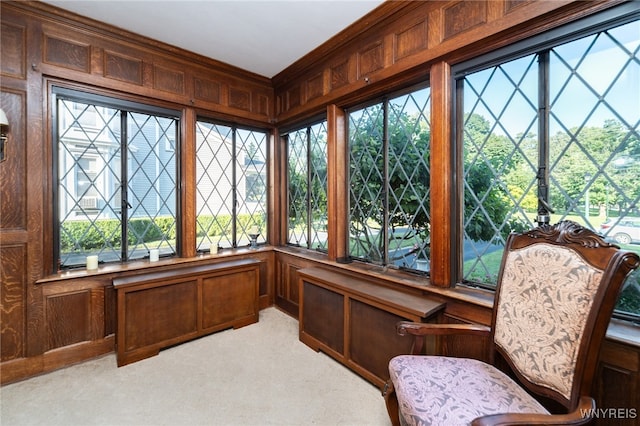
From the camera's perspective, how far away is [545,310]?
3.94 feet

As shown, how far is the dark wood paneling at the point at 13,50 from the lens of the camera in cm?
207

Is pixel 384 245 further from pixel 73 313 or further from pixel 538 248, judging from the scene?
pixel 73 313

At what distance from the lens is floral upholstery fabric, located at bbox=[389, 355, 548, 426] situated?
109 centimetres

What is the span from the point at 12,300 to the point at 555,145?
12.8 ft

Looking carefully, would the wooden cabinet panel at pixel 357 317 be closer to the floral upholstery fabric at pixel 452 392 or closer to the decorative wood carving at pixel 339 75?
the floral upholstery fabric at pixel 452 392

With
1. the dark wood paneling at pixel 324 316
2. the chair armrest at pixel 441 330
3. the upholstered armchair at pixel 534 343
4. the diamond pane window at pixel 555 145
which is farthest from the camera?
the dark wood paneling at pixel 324 316

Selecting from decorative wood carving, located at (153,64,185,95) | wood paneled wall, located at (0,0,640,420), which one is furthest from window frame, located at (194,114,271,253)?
decorative wood carving, located at (153,64,185,95)

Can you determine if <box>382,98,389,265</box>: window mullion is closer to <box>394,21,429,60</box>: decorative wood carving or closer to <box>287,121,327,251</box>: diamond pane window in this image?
<box>394,21,429,60</box>: decorative wood carving

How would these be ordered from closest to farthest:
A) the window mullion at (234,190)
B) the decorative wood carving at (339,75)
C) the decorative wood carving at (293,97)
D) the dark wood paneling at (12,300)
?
the dark wood paneling at (12,300) → the decorative wood carving at (339,75) → the decorative wood carving at (293,97) → the window mullion at (234,190)

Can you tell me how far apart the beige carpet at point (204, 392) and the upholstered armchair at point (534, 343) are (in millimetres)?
576

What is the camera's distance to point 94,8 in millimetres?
2213

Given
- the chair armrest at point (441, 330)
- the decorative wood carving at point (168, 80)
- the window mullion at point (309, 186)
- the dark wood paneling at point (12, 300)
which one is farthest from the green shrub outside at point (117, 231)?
the chair armrest at point (441, 330)

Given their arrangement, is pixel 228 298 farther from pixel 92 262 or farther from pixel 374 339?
pixel 374 339

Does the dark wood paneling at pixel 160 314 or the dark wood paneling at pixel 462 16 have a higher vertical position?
the dark wood paneling at pixel 462 16
